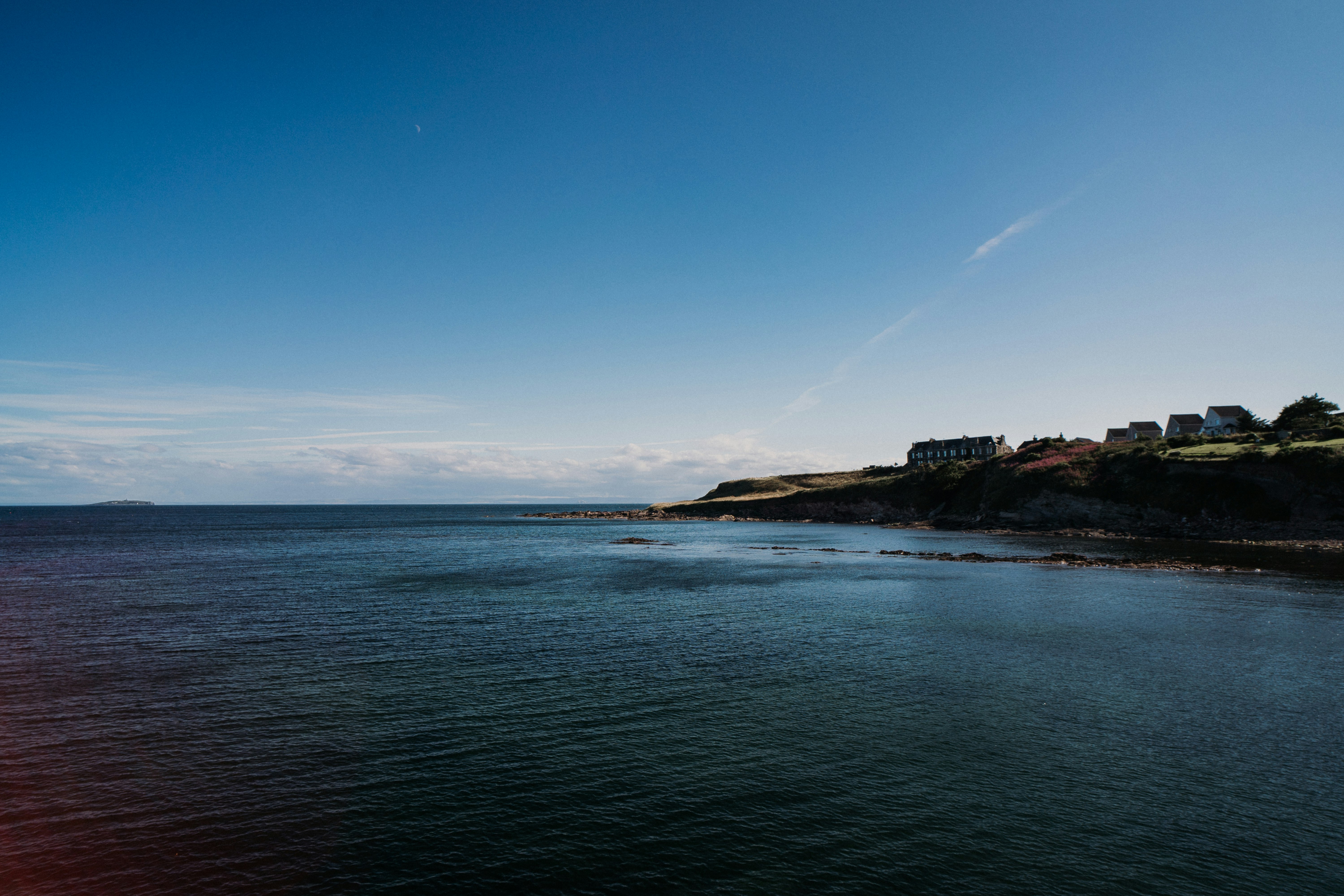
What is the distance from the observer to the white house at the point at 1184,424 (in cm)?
14888

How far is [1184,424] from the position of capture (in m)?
152

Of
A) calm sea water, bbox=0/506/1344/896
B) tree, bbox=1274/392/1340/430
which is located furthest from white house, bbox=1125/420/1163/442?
calm sea water, bbox=0/506/1344/896

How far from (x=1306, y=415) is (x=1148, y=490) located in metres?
30.3

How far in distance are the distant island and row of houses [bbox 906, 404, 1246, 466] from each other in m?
10.6

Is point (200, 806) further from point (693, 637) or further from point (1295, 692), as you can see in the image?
point (1295, 692)

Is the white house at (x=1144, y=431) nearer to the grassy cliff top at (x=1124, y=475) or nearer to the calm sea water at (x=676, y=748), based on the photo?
the grassy cliff top at (x=1124, y=475)

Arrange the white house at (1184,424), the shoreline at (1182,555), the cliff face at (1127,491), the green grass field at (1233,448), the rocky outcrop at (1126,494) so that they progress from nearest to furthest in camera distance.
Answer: the shoreline at (1182,555) < the rocky outcrop at (1126,494) < the cliff face at (1127,491) < the green grass field at (1233,448) < the white house at (1184,424)

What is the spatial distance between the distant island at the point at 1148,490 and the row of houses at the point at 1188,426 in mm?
18184

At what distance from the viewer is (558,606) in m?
45.2

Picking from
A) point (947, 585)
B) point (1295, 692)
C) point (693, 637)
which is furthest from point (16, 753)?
point (947, 585)

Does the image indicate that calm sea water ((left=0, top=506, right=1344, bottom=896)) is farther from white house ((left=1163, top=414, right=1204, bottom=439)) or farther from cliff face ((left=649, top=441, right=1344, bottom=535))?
white house ((left=1163, top=414, right=1204, bottom=439))

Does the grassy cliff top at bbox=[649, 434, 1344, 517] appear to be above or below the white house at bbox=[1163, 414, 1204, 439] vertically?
below

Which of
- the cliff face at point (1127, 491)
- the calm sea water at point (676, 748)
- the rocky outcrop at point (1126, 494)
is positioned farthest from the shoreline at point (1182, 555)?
the calm sea water at point (676, 748)

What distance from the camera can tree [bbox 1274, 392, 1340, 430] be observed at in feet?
319
